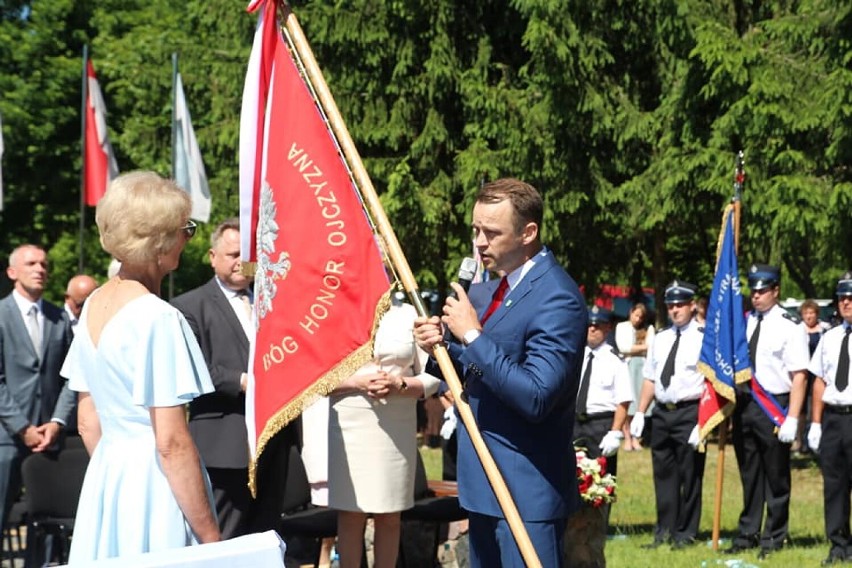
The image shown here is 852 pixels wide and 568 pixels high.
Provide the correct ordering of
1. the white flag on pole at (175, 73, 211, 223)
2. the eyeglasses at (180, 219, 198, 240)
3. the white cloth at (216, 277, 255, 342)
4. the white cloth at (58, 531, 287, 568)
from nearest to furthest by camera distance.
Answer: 1. the white cloth at (58, 531, 287, 568)
2. the eyeglasses at (180, 219, 198, 240)
3. the white cloth at (216, 277, 255, 342)
4. the white flag on pole at (175, 73, 211, 223)

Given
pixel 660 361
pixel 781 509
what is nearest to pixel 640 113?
pixel 660 361

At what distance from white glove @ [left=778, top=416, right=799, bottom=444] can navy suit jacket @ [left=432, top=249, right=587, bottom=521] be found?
21.0 ft

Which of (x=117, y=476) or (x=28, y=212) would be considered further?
(x=28, y=212)

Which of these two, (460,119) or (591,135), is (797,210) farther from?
(460,119)

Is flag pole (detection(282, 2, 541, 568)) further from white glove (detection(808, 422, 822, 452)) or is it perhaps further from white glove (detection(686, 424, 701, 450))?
white glove (detection(808, 422, 822, 452))

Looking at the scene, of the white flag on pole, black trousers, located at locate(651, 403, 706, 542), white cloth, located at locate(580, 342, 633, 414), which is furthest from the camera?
the white flag on pole

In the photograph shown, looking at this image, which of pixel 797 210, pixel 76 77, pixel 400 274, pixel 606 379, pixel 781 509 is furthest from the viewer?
pixel 76 77

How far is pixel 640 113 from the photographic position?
64.5 feet

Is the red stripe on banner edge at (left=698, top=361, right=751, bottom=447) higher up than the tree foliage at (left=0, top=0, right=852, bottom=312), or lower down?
lower down

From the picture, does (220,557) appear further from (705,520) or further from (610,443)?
(705,520)

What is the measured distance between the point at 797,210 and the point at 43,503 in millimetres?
11241

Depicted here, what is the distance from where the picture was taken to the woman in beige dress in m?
7.71

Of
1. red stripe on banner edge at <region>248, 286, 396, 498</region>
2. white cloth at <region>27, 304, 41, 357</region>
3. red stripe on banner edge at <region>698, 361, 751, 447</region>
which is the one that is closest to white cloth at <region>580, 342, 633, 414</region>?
red stripe on banner edge at <region>698, 361, 751, 447</region>

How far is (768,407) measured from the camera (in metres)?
11.5
